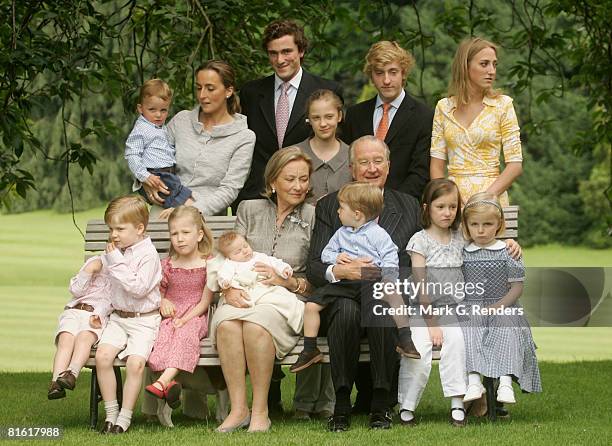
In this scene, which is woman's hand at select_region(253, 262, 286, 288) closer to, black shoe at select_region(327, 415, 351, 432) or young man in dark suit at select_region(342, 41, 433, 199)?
black shoe at select_region(327, 415, 351, 432)

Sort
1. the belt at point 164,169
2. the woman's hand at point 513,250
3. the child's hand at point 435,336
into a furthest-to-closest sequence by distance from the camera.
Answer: the belt at point 164,169 → the woman's hand at point 513,250 → the child's hand at point 435,336

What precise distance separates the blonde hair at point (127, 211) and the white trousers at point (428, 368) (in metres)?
1.38

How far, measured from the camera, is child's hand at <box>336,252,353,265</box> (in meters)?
5.67

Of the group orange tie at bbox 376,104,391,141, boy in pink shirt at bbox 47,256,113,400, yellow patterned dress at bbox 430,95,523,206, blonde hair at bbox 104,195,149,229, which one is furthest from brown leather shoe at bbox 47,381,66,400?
yellow patterned dress at bbox 430,95,523,206

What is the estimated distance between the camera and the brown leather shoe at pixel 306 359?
220 inches

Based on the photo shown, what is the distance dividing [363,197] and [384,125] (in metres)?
0.85

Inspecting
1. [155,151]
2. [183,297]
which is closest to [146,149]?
[155,151]

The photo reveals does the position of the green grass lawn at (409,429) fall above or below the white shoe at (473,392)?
below

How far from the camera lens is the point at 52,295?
887 inches

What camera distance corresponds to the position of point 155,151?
21.1 ft

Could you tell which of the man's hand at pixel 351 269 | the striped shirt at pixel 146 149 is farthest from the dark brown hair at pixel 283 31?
the man's hand at pixel 351 269

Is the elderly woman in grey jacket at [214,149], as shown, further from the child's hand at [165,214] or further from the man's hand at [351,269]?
the man's hand at [351,269]

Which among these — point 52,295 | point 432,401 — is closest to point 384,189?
point 432,401

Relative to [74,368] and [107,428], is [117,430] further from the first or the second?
[74,368]
